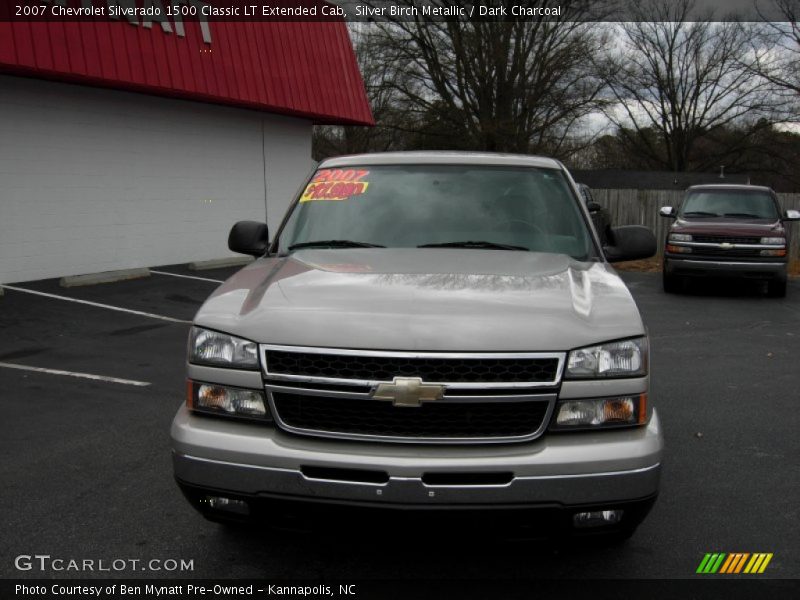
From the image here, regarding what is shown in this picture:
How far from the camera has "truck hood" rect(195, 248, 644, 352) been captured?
3.03 metres

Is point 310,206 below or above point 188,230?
above

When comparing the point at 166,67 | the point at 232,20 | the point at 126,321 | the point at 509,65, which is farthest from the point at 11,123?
the point at 509,65

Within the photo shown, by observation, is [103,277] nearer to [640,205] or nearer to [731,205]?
[731,205]

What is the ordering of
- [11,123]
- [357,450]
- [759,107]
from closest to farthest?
[357,450] < [11,123] < [759,107]

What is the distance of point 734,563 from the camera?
3.65 metres

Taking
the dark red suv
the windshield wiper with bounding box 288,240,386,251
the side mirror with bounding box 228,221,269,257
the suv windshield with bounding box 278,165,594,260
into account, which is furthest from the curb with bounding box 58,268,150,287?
the dark red suv

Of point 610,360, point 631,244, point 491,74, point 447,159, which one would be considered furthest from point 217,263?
point 491,74

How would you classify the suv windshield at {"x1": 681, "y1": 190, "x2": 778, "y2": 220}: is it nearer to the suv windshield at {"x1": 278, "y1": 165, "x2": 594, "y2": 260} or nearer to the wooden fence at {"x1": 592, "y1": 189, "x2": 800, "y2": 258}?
the wooden fence at {"x1": 592, "y1": 189, "x2": 800, "y2": 258}

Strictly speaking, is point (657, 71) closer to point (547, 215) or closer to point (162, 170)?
point (162, 170)

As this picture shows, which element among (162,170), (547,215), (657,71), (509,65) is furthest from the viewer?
(657,71)

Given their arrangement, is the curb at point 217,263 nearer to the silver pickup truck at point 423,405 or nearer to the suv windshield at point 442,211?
the suv windshield at point 442,211

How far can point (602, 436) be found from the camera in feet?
10.2

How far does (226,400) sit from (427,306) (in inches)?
34.6

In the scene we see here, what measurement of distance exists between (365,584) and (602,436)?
46.0 inches
